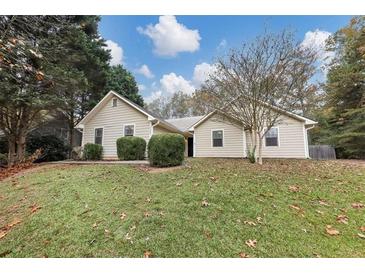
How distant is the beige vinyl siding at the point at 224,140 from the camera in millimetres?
13635

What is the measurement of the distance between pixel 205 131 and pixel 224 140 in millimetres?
1591

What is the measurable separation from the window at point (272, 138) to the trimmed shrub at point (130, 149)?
8.28 meters

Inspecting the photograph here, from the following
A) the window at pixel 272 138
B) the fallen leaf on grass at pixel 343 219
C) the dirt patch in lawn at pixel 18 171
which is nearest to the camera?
the fallen leaf on grass at pixel 343 219

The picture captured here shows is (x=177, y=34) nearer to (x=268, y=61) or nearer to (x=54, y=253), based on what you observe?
(x=268, y=61)

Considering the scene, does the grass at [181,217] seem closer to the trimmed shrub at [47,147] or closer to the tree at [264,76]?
the tree at [264,76]

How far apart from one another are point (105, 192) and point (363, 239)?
5.10 meters

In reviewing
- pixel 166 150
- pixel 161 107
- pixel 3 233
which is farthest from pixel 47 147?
pixel 161 107

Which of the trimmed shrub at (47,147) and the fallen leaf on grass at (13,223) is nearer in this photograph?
the fallen leaf on grass at (13,223)

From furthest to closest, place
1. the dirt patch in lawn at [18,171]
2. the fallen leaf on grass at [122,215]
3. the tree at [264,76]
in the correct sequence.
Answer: the tree at [264,76] < the dirt patch in lawn at [18,171] < the fallen leaf on grass at [122,215]

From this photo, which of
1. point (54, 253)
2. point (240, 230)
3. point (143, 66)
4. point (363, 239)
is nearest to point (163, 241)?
point (240, 230)

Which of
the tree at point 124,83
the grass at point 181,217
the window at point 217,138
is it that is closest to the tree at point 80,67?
the tree at point 124,83

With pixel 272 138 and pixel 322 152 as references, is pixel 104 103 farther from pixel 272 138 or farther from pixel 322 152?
pixel 322 152

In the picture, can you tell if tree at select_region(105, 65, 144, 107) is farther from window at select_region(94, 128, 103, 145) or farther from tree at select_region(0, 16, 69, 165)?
tree at select_region(0, 16, 69, 165)

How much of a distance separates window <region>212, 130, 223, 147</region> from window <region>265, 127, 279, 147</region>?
298 centimetres
